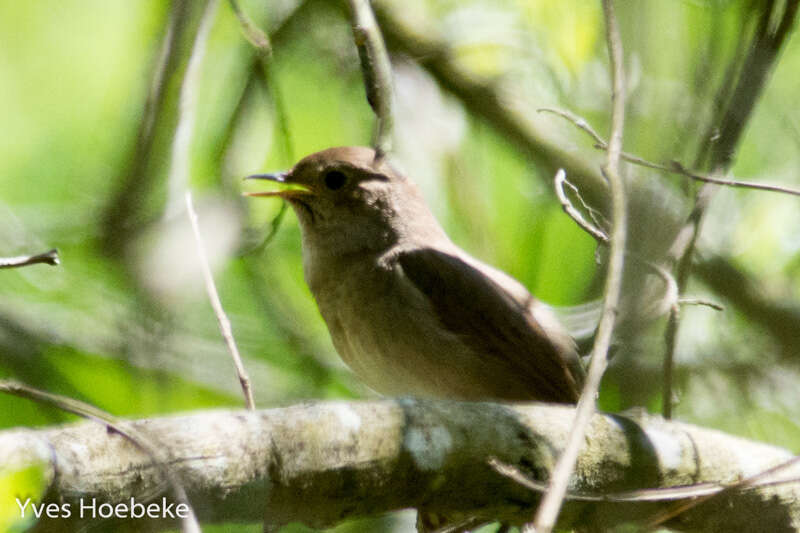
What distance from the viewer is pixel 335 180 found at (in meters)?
5.27

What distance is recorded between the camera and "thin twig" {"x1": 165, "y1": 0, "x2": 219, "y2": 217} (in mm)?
4598

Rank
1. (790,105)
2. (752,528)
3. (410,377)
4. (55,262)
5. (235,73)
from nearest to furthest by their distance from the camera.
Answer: (55,262) < (752,528) < (410,377) < (790,105) < (235,73)

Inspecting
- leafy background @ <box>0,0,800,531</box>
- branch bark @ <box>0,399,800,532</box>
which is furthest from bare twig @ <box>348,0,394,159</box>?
branch bark @ <box>0,399,800,532</box>

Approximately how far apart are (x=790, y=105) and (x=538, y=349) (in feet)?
6.31

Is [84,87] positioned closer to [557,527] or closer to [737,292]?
[737,292]

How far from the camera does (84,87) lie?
23.8 ft

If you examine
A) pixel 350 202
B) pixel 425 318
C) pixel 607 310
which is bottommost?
pixel 425 318

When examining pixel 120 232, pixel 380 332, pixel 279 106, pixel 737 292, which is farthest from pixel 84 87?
pixel 737 292

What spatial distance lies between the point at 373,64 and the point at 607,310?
5.68ft

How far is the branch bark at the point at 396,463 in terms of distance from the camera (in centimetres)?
234

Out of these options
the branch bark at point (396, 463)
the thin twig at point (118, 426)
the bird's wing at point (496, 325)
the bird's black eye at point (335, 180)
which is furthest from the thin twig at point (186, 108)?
the thin twig at point (118, 426)

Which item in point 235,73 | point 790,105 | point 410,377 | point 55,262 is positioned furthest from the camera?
point 235,73

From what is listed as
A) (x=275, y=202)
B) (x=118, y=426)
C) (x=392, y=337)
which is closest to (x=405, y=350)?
(x=392, y=337)

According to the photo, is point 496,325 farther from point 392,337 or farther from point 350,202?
point 350,202
